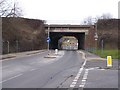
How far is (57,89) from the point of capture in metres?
14.0

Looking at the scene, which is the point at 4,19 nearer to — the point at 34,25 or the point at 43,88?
the point at 34,25

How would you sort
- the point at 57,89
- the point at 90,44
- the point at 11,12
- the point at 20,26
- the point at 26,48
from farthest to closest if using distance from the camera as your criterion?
the point at 90,44
the point at 20,26
the point at 26,48
the point at 11,12
the point at 57,89

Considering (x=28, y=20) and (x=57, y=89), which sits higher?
(x=28, y=20)

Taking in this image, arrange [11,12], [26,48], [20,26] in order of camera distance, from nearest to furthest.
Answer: [11,12], [26,48], [20,26]

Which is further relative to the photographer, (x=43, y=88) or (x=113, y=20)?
(x=113, y=20)

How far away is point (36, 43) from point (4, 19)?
34334 mm

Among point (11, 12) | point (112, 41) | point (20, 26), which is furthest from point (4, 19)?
point (112, 41)

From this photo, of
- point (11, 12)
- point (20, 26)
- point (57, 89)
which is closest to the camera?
point (57, 89)

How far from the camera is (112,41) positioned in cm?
10069

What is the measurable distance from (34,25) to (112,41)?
21.6 m

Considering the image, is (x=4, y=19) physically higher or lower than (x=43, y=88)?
higher

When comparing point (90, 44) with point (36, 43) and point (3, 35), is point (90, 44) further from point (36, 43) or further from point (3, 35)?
point (3, 35)

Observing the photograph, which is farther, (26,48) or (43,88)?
(26,48)

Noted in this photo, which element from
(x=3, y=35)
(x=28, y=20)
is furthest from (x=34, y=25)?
(x=3, y=35)
